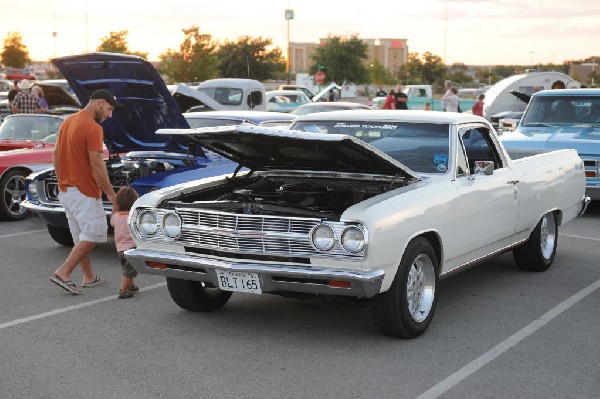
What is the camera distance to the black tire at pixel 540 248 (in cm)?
867

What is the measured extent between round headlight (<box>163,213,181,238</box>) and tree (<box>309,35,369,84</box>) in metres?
52.0

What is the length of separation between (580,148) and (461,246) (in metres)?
6.29

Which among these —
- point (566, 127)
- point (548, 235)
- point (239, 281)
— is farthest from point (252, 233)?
point (566, 127)

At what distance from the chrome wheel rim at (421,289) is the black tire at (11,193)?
726 centimetres

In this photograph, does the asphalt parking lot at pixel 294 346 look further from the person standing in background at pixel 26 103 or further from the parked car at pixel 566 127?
the person standing in background at pixel 26 103

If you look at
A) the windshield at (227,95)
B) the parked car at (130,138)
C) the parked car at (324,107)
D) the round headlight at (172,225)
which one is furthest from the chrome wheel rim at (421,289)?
the windshield at (227,95)

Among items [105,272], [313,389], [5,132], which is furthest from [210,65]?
[313,389]

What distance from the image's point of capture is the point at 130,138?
405 inches

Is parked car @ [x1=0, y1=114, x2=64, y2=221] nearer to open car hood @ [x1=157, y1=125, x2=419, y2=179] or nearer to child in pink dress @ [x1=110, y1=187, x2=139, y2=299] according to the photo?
child in pink dress @ [x1=110, y1=187, x2=139, y2=299]

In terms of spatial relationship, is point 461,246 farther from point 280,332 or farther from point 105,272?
point 105,272

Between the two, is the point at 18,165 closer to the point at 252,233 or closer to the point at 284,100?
the point at 252,233

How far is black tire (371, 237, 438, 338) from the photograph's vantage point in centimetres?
614

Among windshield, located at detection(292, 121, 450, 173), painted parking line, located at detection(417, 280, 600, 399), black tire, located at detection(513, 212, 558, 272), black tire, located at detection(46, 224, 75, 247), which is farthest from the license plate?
black tire, located at detection(46, 224, 75, 247)

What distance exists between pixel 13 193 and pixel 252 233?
710 centimetres
